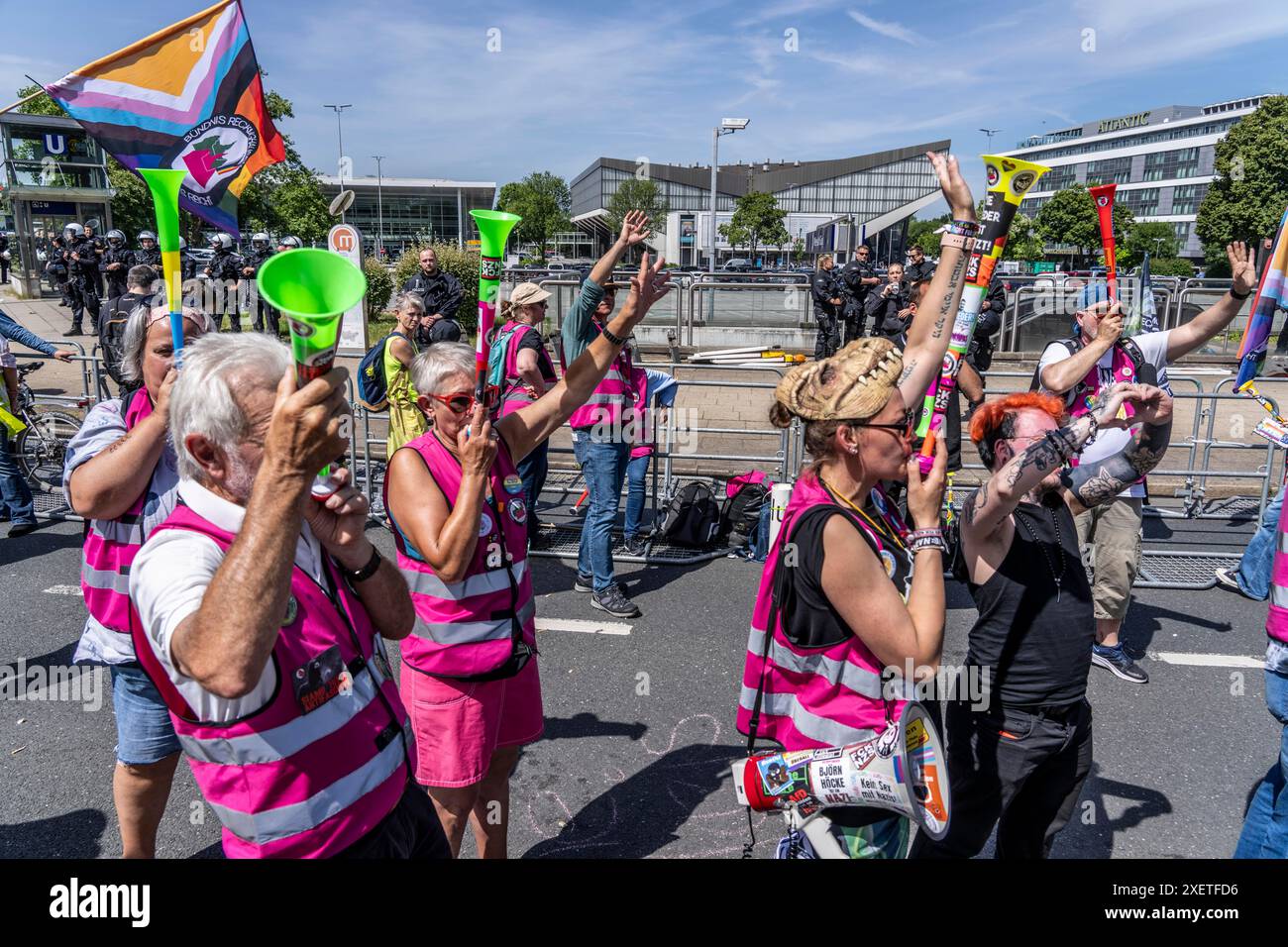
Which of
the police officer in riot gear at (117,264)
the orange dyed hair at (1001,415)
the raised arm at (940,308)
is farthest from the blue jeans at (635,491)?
the police officer in riot gear at (117,264)

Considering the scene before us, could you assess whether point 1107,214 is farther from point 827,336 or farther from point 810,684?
point 827,336

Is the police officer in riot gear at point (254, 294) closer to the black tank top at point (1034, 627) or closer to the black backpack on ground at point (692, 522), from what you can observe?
the black backpack on ground at point (692, 522)

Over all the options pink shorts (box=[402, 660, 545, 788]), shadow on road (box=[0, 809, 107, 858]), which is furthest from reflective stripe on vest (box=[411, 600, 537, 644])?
shadow on road (box=[0, 809, 107, 858])

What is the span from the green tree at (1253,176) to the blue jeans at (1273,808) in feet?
121

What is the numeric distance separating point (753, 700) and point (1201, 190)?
3950 inches

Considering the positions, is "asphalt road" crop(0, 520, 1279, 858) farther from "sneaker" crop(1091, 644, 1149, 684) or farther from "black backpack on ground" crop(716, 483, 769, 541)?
"black backpack on ground" crop(716, 483, 769, 541)

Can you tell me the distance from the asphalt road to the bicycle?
Answer: 2.86m

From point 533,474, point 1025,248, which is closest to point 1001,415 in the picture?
point 533,474

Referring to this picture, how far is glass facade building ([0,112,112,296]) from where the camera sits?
25031mm

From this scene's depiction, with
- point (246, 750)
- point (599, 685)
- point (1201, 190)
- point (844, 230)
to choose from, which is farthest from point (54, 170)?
point (1201, 190)

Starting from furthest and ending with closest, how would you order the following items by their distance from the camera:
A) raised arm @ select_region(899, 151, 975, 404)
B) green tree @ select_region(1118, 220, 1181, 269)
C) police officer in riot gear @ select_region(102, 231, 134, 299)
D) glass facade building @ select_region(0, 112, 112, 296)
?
green tree @ select_region(1118, 220, 1181, 269), glass facade building @ select_region(0, 112, 112, 296), police officer in riot gear @ select_region(102, 231, 134, 299), raised arm @ select_region(899, 151, 975, 404)

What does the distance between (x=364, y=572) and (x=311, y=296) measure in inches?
35.0

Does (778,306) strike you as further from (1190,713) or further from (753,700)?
(753,700)

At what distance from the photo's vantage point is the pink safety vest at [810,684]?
2.17 meters
